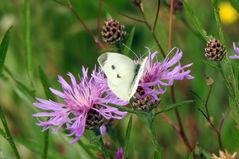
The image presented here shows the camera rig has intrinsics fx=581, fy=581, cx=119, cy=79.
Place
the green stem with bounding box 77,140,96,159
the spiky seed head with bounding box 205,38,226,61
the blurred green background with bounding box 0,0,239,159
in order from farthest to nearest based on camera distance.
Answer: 1. the blurred green background with bounding box 0,0,239,159
2. the green stem with bounding box 77,140,96,159
3. the spiky seed head with bounding box 205,38,226,61

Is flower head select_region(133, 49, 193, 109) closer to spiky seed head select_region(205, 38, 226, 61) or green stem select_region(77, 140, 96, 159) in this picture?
spiky seed head select_region(205, 38, 226, 61)

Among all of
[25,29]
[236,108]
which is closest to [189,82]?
[25,29]

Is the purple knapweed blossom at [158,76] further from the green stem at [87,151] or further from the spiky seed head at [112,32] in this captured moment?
the green stem at [87,151]

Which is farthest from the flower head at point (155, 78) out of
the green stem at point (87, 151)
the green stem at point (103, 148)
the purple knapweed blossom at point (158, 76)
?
the green stem at point (87, 151)

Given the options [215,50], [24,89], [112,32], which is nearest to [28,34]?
[24,89]

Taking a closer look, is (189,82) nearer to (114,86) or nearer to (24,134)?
(24,134)

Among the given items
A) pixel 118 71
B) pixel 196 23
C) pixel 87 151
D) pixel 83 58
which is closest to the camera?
pixel 118 71

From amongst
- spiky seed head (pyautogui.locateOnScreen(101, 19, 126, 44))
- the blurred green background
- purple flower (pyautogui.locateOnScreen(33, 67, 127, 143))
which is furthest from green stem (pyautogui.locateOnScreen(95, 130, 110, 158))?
the blurred green background

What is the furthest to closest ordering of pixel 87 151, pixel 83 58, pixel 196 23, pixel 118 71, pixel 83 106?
1. pixel 83 58
2. pixel 87 151
3. pixel 196 23
4. pixel 83 106
5. pixel 118 71

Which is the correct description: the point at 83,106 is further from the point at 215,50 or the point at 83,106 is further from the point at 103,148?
the point at 215,50
